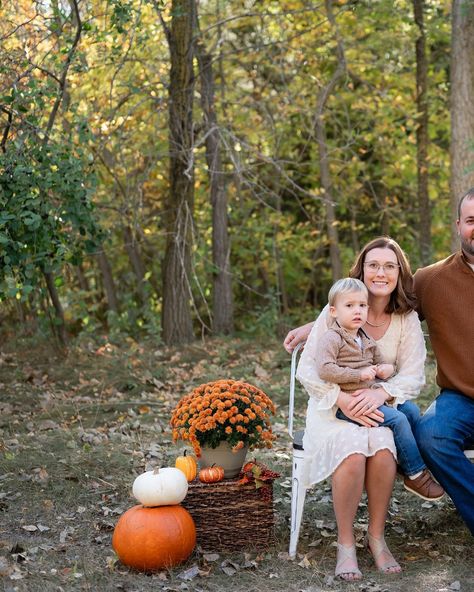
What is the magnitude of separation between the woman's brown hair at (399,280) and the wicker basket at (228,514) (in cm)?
101

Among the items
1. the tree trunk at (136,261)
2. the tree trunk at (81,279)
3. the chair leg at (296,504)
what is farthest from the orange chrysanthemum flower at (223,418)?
the tree trunk at (81,279)

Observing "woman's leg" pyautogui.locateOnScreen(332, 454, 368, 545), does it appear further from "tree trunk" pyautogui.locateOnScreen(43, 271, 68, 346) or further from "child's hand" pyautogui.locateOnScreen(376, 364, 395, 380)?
"tree trunk" pyautogui.locateOnScreen(43, 271, 68, 346)

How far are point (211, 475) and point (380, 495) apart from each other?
74 centimetres

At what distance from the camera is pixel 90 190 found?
680 centimetres

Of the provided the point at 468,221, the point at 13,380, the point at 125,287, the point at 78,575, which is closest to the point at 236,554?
the point at 78,575

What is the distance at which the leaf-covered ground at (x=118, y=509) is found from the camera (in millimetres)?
3668

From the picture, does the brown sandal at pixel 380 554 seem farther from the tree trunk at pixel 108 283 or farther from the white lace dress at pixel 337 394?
the tree trunk at pixel 108 283

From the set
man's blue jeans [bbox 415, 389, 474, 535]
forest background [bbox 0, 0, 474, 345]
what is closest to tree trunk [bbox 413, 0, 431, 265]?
forest background [bbox 0, 0, 474, 345]

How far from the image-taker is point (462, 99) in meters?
8.65

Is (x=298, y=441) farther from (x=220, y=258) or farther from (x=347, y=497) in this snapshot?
Answer: (x=220, y=258)

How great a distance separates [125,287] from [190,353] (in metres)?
4.05

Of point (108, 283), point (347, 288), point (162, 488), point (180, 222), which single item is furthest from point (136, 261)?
point (162, 488)

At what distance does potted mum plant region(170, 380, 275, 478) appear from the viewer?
3.99 m

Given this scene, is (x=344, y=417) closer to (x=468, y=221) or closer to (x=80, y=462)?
(x=468, y=221)
